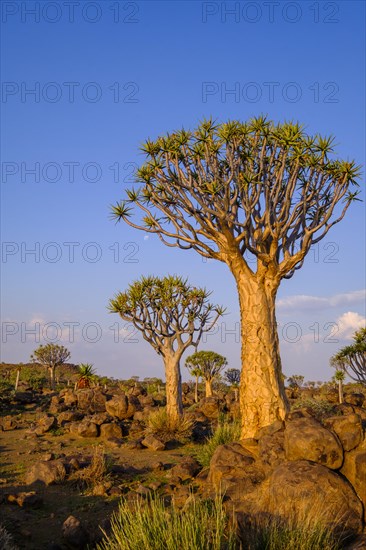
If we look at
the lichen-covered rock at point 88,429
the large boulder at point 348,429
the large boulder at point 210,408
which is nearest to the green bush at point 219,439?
the large boulder at point 348,429

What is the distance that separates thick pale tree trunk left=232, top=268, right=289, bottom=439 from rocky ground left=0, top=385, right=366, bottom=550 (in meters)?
0.69

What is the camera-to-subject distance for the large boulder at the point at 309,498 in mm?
7340

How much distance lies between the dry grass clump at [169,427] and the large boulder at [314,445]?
9.03 m

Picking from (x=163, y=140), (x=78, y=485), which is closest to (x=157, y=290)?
(x=163, y=140)

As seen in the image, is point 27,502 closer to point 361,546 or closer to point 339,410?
point 361,546

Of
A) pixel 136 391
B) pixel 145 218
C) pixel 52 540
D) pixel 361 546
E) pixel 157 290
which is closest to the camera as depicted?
pixel 361 546

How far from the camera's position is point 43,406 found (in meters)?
25.7

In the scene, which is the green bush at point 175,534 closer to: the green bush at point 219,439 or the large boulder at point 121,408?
the green bush at point 219,439

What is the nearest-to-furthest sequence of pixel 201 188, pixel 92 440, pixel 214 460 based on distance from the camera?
pixel 214 460 → pixel 201 188 → pixel 92 440

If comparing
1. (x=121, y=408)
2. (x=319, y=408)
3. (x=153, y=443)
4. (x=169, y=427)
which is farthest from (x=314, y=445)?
(x=121, y=408)

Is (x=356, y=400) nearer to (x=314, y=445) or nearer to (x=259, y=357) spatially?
(x=259, y=357)

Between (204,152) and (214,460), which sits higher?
(204,152)

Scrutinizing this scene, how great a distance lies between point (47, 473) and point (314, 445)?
20.7 ft

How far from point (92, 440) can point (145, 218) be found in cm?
820
